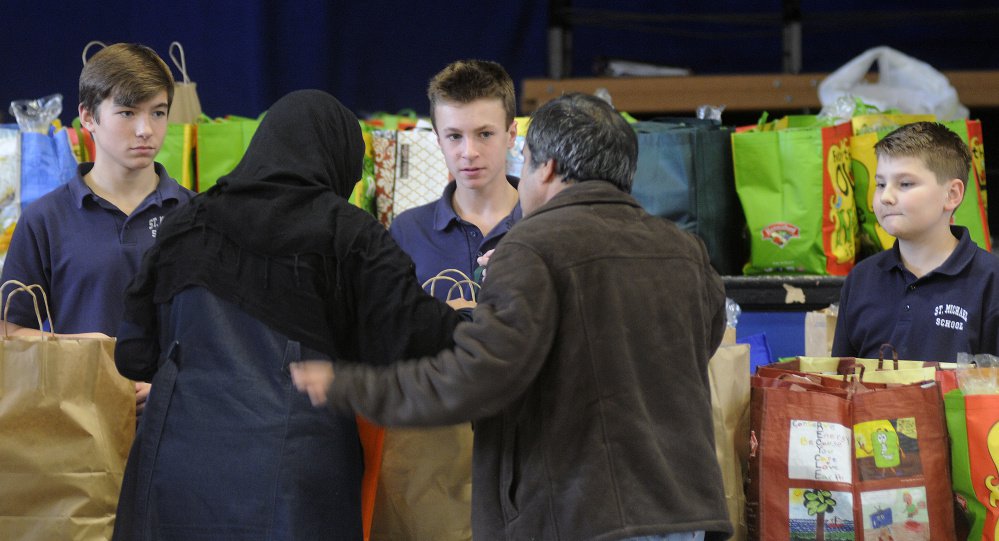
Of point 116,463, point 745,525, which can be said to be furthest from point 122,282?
point 745,525

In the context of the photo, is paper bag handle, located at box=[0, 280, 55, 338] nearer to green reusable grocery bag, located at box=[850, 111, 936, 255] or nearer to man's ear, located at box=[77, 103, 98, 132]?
man's ear, located at box=[77, 103, 98, 132]

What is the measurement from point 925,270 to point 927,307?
0.10 m

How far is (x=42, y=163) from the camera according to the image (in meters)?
3.99

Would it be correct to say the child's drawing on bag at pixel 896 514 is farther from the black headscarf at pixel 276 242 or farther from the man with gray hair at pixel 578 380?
the black headscarf at pixel 276 242

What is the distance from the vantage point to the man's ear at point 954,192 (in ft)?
10.3

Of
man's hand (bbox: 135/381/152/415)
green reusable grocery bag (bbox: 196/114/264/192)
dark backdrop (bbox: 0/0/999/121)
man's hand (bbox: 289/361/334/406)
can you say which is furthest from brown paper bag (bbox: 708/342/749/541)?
dark backdrop (bbox: 0/0/999/121)

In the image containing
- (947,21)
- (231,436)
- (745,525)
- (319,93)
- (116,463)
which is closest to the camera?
(231,436)

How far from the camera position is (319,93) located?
235 cm

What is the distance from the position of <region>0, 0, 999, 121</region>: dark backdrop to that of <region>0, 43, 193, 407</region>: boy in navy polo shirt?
3034 mm

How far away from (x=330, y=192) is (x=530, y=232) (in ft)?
1.42

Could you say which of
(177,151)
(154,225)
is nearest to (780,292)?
(177,151)

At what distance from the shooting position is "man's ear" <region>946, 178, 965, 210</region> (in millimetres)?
3154

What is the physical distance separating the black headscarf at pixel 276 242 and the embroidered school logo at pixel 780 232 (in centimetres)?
243

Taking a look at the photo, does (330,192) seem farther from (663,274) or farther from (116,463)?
(116,463)
